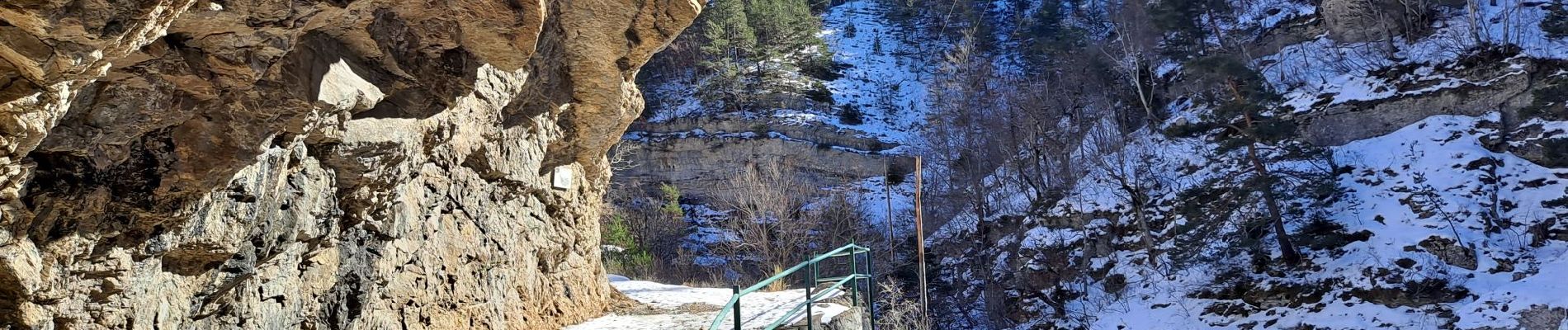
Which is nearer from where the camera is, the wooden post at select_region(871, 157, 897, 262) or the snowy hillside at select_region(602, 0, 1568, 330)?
the snowy hillside at select_region(602, 0, 1568, 330)

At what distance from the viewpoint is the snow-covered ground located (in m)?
6.93

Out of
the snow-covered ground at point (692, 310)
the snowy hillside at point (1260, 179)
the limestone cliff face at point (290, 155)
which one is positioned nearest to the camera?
the limestone cliff face at point (290, 155)

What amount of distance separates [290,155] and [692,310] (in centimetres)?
427

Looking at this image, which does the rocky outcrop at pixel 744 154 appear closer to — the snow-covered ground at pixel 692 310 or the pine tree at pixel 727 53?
the pine tree at pixel 727 53

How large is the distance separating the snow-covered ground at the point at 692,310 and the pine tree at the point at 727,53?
29955mm

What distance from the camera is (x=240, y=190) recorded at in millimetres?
3854

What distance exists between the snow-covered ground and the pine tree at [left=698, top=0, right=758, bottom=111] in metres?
30.0

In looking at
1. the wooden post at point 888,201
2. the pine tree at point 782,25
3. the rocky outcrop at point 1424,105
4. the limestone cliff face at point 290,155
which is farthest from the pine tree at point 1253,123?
the pine tree at point 782,25

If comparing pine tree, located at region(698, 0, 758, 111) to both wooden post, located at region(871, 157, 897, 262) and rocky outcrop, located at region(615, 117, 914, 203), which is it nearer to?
rocky outcrop, located at region(615, 117, 914, 203)

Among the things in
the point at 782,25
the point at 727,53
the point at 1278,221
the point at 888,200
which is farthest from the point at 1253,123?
the point at 727,53

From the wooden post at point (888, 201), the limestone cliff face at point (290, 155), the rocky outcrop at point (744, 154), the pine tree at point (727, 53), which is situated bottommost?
the limestone cliff face at point (290, 155)

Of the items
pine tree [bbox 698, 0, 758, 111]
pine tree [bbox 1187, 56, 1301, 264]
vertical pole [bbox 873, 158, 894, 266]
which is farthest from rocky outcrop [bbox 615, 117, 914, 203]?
pine tree [bbox 1187, 56, 1301, 264]

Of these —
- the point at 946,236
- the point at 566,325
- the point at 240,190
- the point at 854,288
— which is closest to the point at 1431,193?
the point at 946,236

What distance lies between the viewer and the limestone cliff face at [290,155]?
2998 mm
